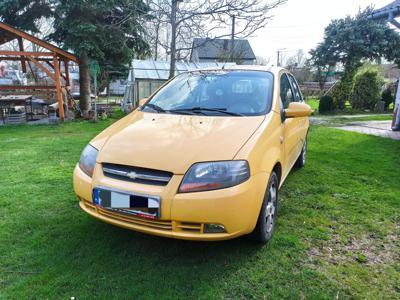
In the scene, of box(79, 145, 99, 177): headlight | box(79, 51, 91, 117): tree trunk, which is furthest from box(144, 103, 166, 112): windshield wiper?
box(79, 51, 91, 117): tree trunk

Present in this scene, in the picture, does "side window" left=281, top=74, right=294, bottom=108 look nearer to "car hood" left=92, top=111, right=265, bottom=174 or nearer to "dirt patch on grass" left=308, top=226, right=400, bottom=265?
"car hood" left=92, top=111, right=265, bottom=174

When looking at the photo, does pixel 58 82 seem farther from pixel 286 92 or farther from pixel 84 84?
pixel 286 92

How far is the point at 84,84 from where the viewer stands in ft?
44.1

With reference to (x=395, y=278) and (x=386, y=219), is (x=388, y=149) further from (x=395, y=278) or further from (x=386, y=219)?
(x=395, y=278)

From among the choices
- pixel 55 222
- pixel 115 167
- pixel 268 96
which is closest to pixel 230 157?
pixel 115 167

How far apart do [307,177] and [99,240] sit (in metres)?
3.20

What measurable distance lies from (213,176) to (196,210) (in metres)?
0.27

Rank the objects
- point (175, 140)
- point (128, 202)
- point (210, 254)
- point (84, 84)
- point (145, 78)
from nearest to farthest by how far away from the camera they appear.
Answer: point (128, 202)
point (175, 140)
point (210, 254)
point (84, 84)
point (145, 78)

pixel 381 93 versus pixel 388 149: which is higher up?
pixel 381 93

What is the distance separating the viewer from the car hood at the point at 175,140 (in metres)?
2.37

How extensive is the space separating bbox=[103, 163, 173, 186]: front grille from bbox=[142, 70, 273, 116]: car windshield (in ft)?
3.23

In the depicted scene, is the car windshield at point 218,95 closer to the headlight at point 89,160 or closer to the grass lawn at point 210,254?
the headlight at point 89,160

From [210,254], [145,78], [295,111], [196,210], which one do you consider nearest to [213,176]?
[196,210]

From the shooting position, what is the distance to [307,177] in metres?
4.85
